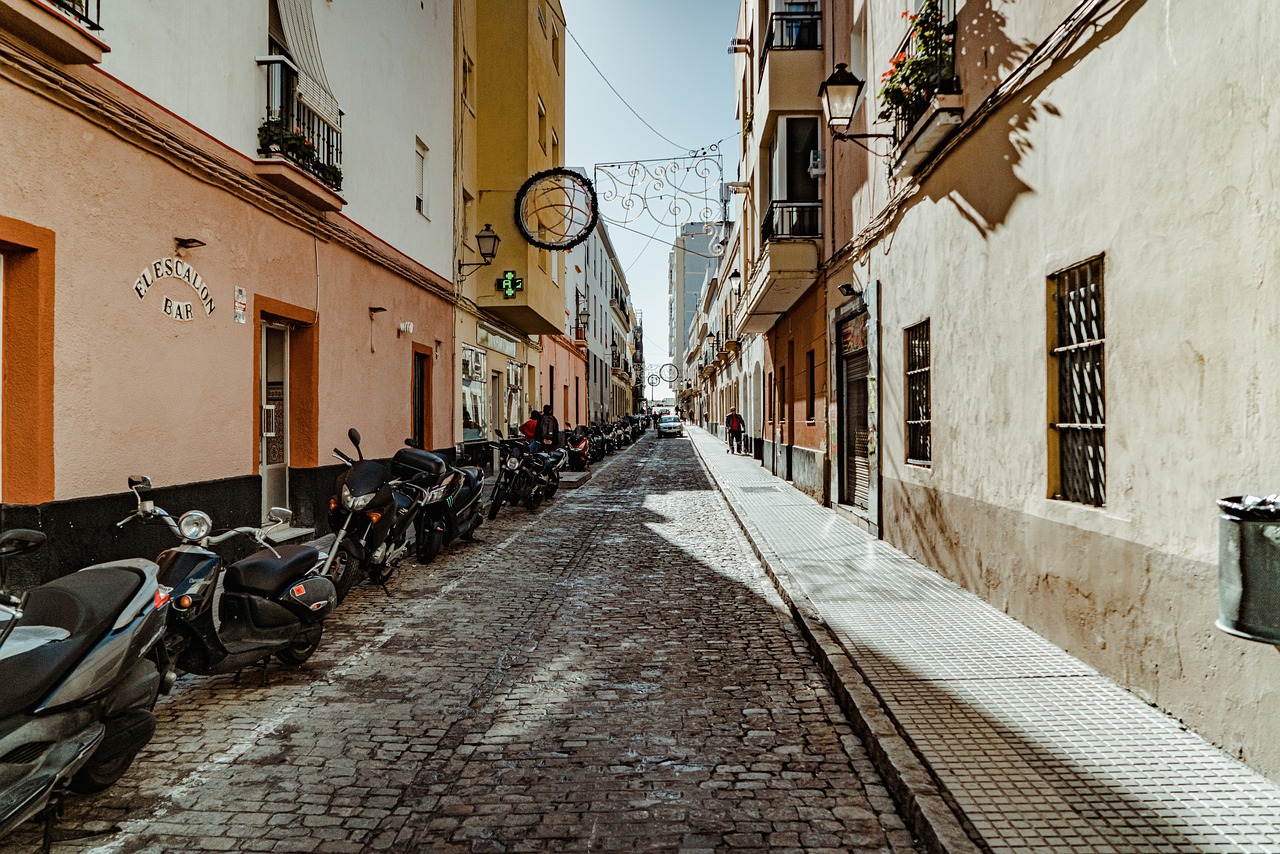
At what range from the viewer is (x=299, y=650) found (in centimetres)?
516

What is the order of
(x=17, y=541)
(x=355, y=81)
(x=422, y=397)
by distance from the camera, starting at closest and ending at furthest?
(x=17, y=541), (x=355, y=81), (x=422, y=397)

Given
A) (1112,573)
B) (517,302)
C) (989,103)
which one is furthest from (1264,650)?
(517,302)

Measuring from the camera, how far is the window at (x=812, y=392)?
14.9 meters

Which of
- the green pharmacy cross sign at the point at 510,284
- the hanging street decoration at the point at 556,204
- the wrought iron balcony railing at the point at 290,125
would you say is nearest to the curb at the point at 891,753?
the wrought iron balcony railing at the point at 290,125

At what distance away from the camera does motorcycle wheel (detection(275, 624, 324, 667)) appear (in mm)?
5105

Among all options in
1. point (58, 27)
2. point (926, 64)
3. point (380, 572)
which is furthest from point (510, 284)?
point (58, 27)

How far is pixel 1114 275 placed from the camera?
4.71 m

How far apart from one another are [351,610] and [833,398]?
27.0 ft

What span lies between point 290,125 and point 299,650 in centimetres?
604

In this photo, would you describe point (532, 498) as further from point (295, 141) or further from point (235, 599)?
point (235, 599)

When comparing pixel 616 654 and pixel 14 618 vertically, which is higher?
pixel 14 618

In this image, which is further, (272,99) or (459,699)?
(272,99)

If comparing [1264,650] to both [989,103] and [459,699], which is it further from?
[989,103]

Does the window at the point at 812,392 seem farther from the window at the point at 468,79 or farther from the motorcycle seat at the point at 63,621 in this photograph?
the motorcycle seat at the point at 63,621
